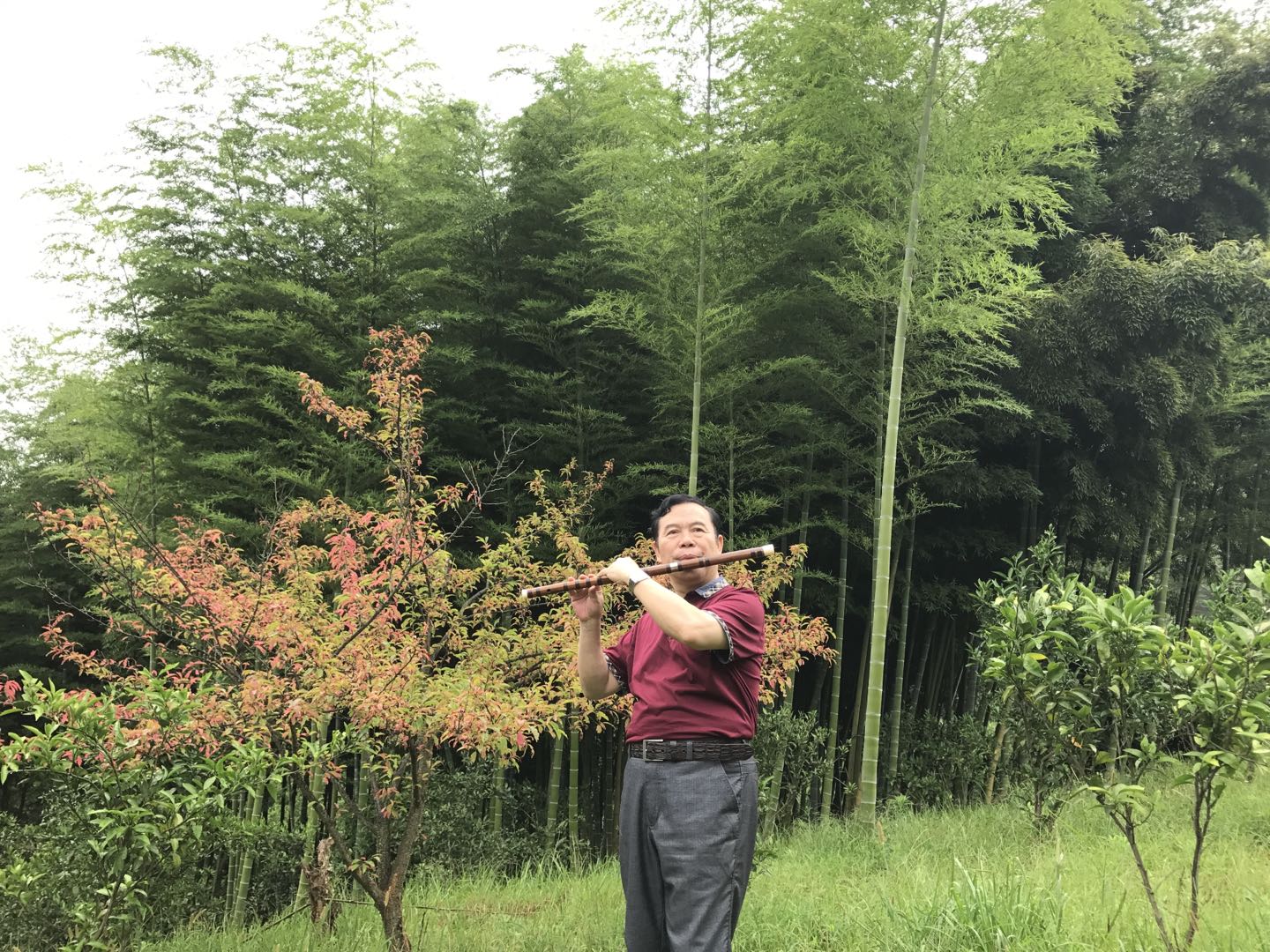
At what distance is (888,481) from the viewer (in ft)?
15.1

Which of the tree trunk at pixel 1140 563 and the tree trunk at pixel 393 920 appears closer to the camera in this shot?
the tree trunk at pixel 393 920

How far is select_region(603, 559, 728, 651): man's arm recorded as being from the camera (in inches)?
58.4

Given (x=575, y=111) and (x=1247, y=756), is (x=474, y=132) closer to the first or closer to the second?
(x=575, y=111)

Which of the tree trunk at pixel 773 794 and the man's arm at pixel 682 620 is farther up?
the man's arm at pixel 682 620

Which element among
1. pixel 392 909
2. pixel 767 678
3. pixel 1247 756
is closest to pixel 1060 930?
pixel 1247 756

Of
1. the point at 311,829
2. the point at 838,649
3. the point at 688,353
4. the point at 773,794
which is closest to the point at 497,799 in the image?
the point at 311,829

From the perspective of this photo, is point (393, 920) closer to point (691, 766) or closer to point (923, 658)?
point (691, 766)

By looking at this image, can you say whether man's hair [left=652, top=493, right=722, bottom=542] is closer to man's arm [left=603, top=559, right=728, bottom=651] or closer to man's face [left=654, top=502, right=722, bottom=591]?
man's face [left=654, top=502, right=722, bottom=591]

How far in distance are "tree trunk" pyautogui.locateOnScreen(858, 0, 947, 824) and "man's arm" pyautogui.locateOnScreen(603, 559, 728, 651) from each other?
323 cm

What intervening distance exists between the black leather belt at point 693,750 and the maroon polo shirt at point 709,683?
12mm

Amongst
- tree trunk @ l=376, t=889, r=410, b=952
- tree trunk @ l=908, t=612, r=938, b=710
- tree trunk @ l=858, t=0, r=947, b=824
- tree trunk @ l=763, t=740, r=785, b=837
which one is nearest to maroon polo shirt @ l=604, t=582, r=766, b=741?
tree trunk @ l=376, t=889, r=410, b=952

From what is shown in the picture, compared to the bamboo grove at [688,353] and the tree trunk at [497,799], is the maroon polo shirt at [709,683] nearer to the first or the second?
the bamboo grove at [688,353]

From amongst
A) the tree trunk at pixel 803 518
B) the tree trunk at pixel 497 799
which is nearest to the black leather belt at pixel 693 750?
the tree trunk at pixel 803 518

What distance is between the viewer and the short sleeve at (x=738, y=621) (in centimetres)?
157
